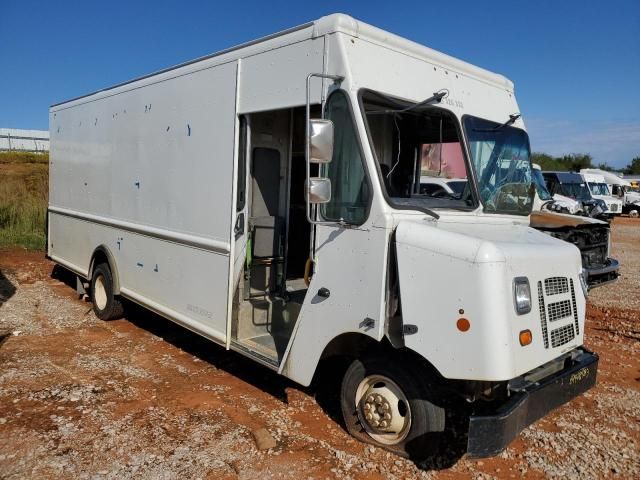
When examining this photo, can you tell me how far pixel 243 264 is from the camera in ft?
15.9

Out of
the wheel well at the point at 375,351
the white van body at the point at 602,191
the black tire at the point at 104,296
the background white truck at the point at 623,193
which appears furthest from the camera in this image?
the background white truck at the point at 623,193

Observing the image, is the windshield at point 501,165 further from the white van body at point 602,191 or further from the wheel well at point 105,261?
the white van body at point 602,191

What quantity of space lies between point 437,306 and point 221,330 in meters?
2.36

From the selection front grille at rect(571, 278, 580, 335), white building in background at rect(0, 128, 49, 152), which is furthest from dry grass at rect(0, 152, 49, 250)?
white building in background at rect(0, 128, 49, 152)

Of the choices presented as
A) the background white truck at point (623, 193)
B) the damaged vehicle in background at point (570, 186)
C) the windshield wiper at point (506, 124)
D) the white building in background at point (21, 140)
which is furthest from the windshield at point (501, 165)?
the white building in background at point (21, 140)

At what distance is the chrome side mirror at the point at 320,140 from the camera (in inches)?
139

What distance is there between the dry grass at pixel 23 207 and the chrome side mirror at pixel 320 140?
12.7 meters

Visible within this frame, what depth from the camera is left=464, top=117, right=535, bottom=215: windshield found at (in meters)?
4.46

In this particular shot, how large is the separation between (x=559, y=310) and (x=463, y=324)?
93cm

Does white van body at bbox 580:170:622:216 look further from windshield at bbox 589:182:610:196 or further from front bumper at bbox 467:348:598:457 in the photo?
front bumper at bbox 467:348:598:457

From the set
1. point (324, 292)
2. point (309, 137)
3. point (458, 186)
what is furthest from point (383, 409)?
point (309, 137)

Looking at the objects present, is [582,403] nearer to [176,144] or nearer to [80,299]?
[176,144]

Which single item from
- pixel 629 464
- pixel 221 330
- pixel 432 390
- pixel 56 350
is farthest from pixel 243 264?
pixel 629 464

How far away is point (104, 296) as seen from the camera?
7.43 m
